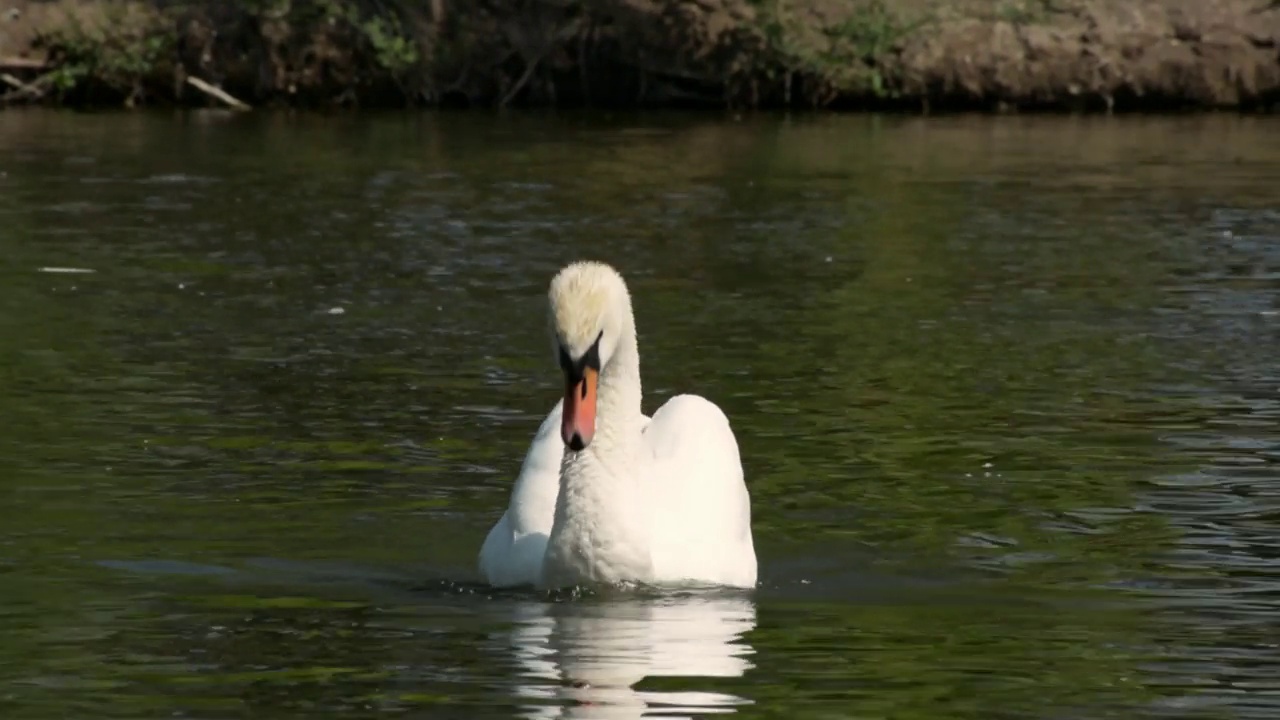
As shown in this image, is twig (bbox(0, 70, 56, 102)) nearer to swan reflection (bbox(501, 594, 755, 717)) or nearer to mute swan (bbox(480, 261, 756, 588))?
mute swan (bbox(480, 261, 756, 588))

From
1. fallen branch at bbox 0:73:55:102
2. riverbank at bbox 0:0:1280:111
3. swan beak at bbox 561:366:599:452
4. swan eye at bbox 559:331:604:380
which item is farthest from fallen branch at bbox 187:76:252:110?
swan beak at bbox 561:366:599:452

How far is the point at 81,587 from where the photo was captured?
9602 millimetres

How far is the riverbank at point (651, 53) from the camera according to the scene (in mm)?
38781

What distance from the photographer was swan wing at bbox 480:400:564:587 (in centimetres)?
966

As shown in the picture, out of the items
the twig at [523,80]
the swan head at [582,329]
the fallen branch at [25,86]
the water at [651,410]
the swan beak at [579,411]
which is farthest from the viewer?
the twig at [523,80]

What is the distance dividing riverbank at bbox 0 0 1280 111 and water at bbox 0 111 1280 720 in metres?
11.8

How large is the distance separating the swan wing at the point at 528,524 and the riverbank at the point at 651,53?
2890 centimetres

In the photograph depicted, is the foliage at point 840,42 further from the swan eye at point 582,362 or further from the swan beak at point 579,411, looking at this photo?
the swan beak at point 579,411

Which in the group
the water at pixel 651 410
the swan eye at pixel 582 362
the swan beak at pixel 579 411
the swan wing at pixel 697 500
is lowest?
the water at pixel 651 410

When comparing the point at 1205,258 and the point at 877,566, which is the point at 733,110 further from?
the point at 877,566

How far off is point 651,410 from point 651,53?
26.6 meters

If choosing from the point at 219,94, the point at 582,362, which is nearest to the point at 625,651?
the point at 582,362

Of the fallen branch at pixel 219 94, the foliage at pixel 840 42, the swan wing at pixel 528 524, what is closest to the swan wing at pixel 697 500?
the swan wing at pixel 528 524

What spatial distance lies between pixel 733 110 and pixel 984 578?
30.2 meters
